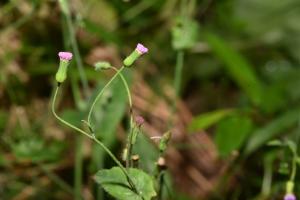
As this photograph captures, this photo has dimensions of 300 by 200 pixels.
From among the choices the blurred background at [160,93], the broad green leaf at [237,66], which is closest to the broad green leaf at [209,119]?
the blurred background at [160,93]

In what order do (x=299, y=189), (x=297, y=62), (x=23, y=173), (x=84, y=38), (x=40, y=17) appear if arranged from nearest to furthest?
(x=299, y=189), (x=23, y=173), (x=40, y=17), (x=84, y=38), (x=297, y=62)

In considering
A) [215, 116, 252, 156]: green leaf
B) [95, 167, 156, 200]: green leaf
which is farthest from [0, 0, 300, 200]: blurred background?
[95, 167, 156, 200]: green leaf

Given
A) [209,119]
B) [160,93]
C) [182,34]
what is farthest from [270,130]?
[160,93]

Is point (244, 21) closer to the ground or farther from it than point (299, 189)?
farther from it

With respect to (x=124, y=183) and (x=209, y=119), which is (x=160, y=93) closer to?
(x=209, y=119)

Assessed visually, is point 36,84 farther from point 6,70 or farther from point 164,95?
point 164,95

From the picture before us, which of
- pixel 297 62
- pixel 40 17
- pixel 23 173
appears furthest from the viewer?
pixel 297 62

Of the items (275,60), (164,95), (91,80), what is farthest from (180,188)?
(275,60)

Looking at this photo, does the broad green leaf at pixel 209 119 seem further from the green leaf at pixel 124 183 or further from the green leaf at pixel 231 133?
the green leaf at pixel 124 183
